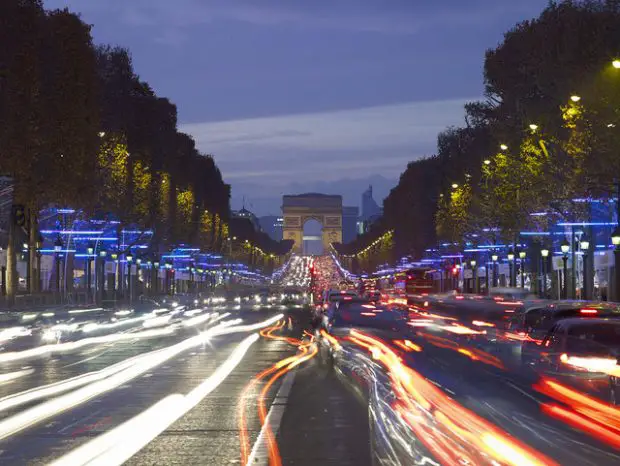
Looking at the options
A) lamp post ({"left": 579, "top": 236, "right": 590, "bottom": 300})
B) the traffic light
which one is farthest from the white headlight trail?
lamp post ({"left": 579, "top": 236, "right": 590, "bottom": 300})

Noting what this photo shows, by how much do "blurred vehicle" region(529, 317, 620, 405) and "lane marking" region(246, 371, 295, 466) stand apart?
13.1ft

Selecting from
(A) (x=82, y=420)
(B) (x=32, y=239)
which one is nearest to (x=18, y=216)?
(B) (x=32, y=239)

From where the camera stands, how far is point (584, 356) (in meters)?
17.9

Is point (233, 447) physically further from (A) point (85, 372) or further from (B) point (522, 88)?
(B) point (522, 88)

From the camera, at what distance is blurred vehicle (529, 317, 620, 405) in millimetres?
16312

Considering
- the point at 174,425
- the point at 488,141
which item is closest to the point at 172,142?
the point at 488,141

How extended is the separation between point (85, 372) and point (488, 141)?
7162cm

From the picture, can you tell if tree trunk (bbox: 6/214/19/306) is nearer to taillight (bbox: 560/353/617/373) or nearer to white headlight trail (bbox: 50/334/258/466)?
white headlight trail (bbox: 50/334/258/466)

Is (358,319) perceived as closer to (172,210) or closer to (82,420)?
(82,420)

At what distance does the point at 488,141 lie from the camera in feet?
317

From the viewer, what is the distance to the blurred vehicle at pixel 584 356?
16.3m

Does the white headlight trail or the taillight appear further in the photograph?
the taillight

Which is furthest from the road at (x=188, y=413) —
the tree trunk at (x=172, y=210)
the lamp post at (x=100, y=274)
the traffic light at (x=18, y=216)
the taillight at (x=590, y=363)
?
the tree trunk at (x=172, y=210)

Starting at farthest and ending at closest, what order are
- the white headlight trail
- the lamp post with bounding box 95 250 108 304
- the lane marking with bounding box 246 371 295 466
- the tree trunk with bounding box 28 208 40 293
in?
the lamp post with bounding box 95 250 108 304 < the tree trunk with bounding box 28 208 40 293 < the lane marking with bounding box 246 371 295 466 < the white headlight trail
